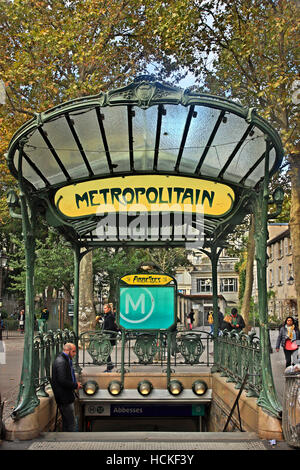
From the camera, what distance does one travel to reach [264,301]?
22.7ft

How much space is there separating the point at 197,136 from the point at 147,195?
1.62 m

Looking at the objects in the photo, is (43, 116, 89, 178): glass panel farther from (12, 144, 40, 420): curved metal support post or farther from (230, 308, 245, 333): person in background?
(230, 308, 245, 333): person in background

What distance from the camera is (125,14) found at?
66.6ft

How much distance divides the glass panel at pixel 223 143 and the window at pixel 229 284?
66.3 metres

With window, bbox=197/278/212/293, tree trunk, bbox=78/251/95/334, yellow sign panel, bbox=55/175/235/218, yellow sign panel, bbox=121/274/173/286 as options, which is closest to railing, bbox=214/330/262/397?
yellow sign panel, bbox=121/274/173/286

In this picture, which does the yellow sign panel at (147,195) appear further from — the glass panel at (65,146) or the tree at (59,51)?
the tree at (59,51)

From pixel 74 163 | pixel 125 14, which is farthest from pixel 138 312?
pixel 125 14

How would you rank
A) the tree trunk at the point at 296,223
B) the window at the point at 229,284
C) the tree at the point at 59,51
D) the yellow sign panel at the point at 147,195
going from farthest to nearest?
the window at the point at 229,284, the tree at the point at 59,51, the tree trunk at the point at 296,223, the yellow sign panel at the point at 147,195

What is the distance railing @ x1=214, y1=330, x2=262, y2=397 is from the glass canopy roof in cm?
245

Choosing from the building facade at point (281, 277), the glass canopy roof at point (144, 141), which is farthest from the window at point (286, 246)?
the glass canopy roof at point (144, 141)

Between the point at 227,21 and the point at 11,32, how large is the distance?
10126 millimetres

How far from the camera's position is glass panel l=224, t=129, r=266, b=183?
737 centimetres

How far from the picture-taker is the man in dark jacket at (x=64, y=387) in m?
7.13

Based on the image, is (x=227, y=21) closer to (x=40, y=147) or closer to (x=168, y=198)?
(x=168, y=198)
